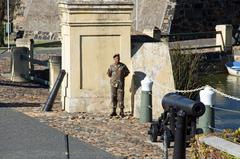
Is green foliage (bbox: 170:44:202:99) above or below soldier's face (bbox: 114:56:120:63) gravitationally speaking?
below

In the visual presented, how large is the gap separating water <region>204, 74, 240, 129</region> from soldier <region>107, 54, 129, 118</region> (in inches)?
97.7

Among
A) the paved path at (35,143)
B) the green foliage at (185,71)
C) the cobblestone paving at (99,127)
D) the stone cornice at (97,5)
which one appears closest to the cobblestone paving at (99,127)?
the cobblestone paving at (99,127)

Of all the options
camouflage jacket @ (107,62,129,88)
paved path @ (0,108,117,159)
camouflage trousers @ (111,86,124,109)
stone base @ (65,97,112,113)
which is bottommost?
paved path @ (0,108,117,159)

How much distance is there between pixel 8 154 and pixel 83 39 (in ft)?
16.2

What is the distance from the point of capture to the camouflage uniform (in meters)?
15.5

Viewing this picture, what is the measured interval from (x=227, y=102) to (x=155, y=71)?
23.8 feet

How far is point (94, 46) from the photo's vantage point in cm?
1602

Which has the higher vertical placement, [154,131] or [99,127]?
[154,131]

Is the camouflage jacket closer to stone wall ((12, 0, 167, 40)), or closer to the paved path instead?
the paved path

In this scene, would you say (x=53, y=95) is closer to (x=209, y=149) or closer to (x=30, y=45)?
(x=209, y=149)

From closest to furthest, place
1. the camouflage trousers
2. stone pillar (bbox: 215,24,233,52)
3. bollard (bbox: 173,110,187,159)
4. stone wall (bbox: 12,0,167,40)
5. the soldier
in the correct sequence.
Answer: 1. bollard (bbox: 173,110,187,159)
2. the soldier
3. the camouflage trousers
4. stone pillar (bbox: 215,24,233,52)
5. stone wall (bbox: 12,0,167,40)

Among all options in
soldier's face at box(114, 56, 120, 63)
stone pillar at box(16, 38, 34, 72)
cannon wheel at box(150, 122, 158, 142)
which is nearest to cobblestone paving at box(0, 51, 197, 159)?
cannon wheel at box(150, 122, 158, 142)

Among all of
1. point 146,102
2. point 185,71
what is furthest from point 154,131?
point 185,71

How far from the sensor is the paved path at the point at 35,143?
453 inches
